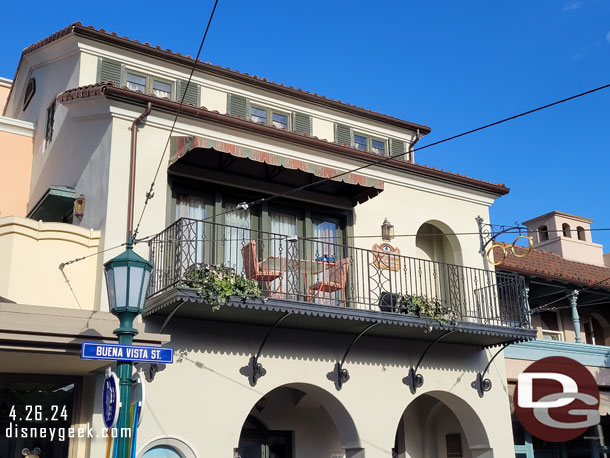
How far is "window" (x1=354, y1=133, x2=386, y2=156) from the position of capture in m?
17.5

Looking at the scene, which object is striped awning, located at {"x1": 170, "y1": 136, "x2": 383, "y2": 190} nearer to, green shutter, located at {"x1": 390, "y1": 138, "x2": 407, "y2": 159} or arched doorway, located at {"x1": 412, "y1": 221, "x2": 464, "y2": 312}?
arched doorway, located at {"x1": 412, "y1": 221, "x2": 464, "y2": 312}

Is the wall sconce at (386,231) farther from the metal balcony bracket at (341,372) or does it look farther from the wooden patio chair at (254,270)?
the wooden patio chair at (254,270)

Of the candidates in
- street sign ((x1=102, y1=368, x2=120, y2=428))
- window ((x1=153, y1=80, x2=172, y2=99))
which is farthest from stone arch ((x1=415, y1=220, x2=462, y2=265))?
street sign ((x1=102, y1=368, x2=120, y2=428))

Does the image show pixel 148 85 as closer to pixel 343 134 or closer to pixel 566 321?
pixel 343 134

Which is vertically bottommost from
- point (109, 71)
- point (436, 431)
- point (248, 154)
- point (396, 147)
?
point (436, 431)

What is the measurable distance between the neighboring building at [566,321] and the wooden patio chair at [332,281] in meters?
4.78

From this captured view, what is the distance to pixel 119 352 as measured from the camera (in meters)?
8.05

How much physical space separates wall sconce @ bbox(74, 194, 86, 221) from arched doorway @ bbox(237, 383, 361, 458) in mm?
5093

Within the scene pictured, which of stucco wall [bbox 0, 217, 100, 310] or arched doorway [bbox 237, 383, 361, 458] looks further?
arched doorway [bbox 237, 383, 361, 458]

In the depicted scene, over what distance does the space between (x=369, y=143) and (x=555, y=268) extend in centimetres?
702

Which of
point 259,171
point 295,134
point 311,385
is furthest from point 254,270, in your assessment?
→ point 295,134

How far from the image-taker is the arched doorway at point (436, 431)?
1476 cm

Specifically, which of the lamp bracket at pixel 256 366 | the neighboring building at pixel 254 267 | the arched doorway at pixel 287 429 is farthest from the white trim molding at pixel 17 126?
the lamp bracket at pixel 256 366

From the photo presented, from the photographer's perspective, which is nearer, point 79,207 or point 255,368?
point 255,368
